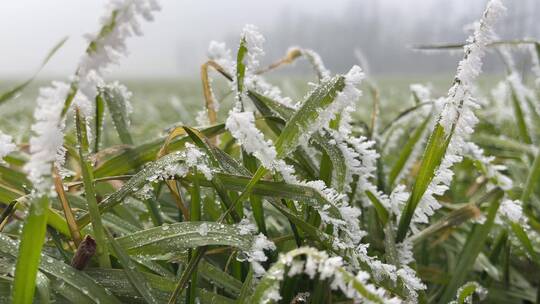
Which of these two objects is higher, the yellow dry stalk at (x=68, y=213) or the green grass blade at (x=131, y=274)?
the yellow dry stalk at (x=68, y=213)

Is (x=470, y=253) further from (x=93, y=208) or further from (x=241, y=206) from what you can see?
(x=93, y=208)

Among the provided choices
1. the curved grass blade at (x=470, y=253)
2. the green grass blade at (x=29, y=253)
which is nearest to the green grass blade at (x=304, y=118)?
the green grass blade at (x=29, y=253)

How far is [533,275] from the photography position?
33.8 inches

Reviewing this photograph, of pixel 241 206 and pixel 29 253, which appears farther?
pixel 241 206

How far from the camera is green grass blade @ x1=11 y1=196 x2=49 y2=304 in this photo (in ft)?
1.26

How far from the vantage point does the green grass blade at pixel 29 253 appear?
38 cm

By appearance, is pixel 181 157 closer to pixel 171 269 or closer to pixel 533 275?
pixel 171 269

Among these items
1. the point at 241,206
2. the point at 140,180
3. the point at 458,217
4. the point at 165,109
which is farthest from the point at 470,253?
the point at 165,109

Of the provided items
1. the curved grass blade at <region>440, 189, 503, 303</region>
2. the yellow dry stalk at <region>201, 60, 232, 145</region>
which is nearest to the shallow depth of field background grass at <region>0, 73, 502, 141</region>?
the yellow dry stalk at <region>201, 60, 232, 145</region>

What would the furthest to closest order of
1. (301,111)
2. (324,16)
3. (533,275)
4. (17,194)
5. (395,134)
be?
(324,16) → (395,134) → (533,275) → (17,194) → (301,111)

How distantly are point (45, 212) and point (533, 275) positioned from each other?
74 centimetres

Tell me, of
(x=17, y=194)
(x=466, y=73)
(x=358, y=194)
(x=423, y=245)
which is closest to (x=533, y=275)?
(x=423, y=245)

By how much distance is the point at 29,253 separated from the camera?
398mm

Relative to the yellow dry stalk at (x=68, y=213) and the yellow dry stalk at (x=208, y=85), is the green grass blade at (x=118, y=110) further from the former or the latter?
the yellow dry stalk at (x=68, y=213)
